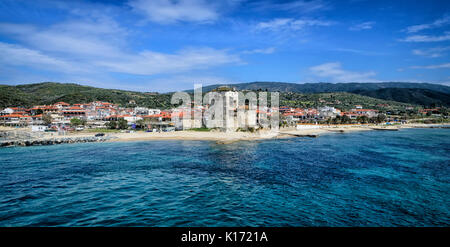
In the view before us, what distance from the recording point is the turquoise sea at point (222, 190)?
11.6m

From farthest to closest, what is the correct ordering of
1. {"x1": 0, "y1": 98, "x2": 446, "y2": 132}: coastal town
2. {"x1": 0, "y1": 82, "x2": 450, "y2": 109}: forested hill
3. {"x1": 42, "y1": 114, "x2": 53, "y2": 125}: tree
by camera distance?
1. {"x1": 0, "y1": 82, "x2": 450, "y2": 109}: forested hill
2. {"x1": 42, "y1": 114, "x2": 53, "y2": 125}: tree
3. {"x1": 0, "y1": 98, "x2": 446, "y2": 132}: coastal town

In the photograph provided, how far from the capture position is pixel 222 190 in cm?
1564

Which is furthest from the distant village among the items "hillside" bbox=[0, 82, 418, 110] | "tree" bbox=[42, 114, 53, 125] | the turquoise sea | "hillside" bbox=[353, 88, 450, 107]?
"hillside" bbox=[353, 88, 450, 107]

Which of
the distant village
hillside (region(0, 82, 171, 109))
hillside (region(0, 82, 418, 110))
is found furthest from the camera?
hillside (region(0, 82, 418, 110))

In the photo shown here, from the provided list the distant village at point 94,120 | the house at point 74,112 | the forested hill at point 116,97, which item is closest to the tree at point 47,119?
the distant village at point 94,120

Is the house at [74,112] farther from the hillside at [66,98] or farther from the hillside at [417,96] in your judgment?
the hillside at [417,96]

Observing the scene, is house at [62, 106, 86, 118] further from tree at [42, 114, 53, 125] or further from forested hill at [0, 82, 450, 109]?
forested hill at [0, 82, 450, 109]

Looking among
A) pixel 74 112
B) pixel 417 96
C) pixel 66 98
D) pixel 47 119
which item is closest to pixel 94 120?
pixel 47 119

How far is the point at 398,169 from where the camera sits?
2138 centimetres

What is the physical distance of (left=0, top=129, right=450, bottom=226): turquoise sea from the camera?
11586 millimetres

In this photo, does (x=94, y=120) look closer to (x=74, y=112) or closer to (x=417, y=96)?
(x=74, y=112)

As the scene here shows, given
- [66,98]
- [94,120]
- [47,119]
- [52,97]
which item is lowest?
[94,120]
